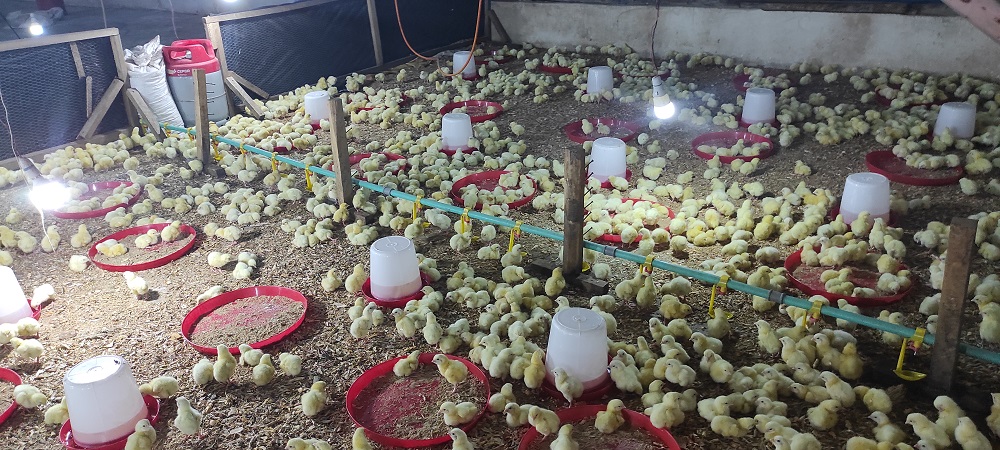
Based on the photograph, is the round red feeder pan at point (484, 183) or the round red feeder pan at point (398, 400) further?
the round red feeder pan at point (484, 183)

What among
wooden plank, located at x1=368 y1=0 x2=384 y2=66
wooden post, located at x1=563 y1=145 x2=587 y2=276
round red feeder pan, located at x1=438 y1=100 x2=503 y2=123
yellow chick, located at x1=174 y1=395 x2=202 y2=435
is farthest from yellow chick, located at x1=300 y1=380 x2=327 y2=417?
wooden plank, located at x1=368 y1=0 x2=384 y2=66

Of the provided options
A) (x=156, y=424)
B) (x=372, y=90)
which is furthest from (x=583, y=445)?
(x=372, y=90)

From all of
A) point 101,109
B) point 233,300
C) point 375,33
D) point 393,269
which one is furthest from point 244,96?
point 393,269

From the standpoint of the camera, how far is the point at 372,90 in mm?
7371

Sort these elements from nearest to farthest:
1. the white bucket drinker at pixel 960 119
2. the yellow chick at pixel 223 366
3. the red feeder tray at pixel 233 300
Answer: the yellow chick at pixel 223 366
the red feeder tray at pixel 233 300
the white bucket drinker at pixel 960 119

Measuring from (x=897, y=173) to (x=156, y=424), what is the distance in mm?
4590

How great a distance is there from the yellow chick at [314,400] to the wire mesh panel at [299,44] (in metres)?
5.11

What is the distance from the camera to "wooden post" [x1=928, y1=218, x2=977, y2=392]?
2311mm

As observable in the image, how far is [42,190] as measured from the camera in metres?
4.98

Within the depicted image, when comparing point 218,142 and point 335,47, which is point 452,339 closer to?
point 218,142

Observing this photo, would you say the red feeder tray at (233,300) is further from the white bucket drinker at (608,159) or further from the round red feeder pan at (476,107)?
the round red feeder pan at (476,107)

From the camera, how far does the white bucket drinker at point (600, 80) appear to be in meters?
6.60

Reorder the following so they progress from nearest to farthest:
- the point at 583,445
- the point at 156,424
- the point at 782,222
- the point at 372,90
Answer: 1. the point at 583,445
2. the point at 156,424
3. the point at 782,222
4. the point at 372,90

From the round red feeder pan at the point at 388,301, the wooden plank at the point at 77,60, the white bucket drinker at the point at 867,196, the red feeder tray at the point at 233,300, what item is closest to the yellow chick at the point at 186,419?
the red feeder tray at the point at 233,300
